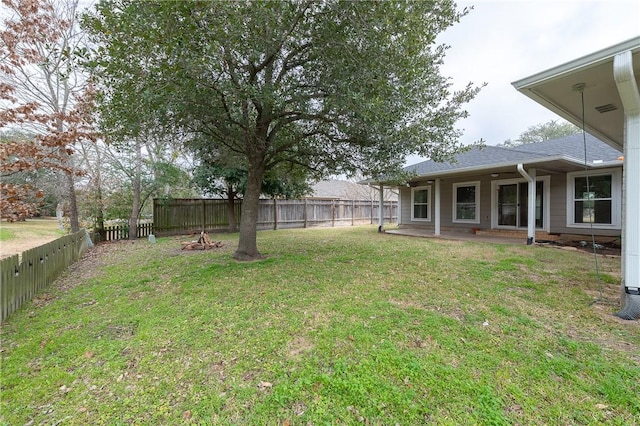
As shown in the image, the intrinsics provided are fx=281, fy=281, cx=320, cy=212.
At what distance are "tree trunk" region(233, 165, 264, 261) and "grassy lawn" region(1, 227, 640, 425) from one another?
147cm

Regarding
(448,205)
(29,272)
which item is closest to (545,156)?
(448,205)

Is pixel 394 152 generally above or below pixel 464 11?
below

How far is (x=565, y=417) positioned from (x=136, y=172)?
12.0 metres

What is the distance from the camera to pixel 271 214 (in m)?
14.2

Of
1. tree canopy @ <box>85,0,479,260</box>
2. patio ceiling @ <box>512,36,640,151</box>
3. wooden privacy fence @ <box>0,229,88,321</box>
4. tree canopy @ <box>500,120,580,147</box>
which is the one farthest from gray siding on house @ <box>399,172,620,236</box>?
tree canopy @ <box>500,120,580,147</box>

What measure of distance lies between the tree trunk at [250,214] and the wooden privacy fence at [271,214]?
622cm

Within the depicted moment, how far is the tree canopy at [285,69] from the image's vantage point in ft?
12.3

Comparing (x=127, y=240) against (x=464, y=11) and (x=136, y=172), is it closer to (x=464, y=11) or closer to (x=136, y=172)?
(x=136, y=172)

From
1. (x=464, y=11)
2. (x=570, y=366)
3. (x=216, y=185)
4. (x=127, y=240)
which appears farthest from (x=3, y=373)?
(x=216, y=185)

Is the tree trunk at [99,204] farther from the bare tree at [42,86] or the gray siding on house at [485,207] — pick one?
the gray siding on house at [485,207]

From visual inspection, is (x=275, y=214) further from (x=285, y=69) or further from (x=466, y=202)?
(x=285, y=69)

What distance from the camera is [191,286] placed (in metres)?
4.60

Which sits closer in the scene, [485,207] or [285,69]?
[285,69]

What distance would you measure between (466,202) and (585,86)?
7.96 metres
